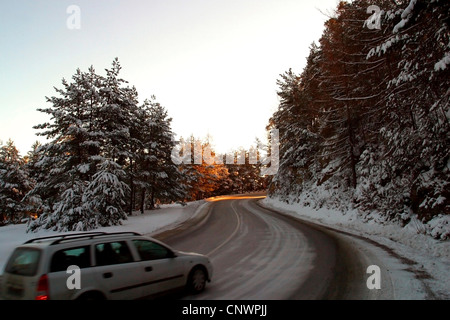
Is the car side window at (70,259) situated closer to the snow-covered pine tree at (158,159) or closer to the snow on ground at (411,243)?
the snow on ground at (411,243)

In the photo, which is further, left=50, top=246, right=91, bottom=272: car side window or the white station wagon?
left=50, top=246, right=91, bottom=272: car side window

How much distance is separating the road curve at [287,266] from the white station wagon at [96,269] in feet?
3.09

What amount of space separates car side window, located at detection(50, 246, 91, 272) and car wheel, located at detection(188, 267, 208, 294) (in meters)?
2.44

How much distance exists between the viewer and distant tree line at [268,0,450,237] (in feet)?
35.3

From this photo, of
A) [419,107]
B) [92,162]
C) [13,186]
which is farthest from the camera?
[13,186]

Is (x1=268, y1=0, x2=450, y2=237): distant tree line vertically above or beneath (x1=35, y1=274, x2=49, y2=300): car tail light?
above

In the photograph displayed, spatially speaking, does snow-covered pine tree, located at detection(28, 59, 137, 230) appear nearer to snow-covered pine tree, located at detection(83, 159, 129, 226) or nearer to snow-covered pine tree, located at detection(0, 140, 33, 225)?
snow-covered pine tree, located at detection(83, 159, 129, 226)

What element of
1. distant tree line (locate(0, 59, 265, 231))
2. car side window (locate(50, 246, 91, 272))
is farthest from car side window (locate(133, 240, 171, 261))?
distant tree line (locate(0, 59, 265, 231))

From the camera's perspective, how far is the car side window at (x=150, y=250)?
6397 millimetres

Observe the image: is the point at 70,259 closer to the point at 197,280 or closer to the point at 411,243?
the point at 197,280

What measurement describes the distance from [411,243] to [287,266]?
634 centimetres

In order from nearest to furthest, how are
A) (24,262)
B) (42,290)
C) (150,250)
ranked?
1. (42,290)
2. (24,262)
3. (150,250)

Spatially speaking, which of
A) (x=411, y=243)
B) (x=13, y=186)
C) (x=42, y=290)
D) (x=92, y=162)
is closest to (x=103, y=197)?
(x=92, y=162)

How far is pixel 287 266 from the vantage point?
30.1 ft
